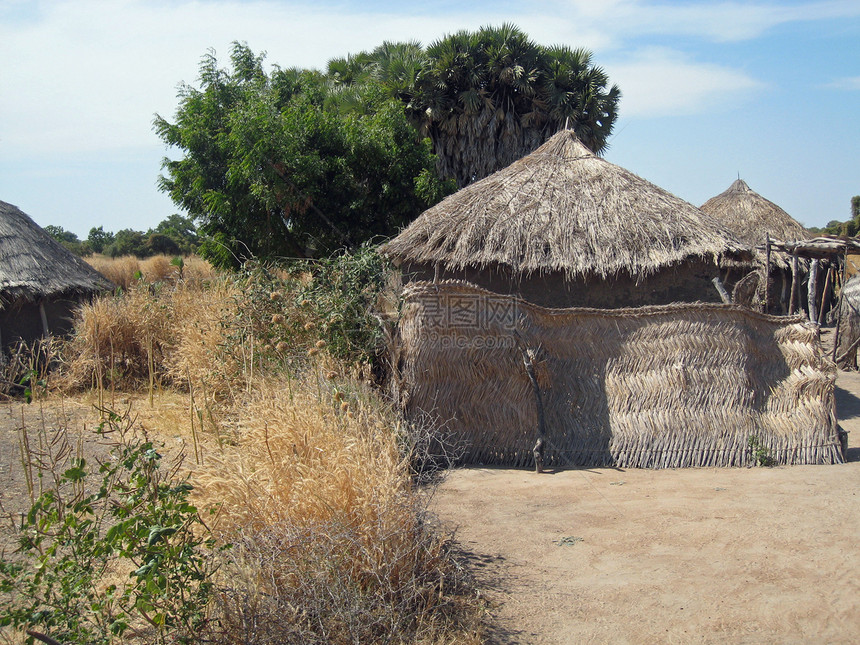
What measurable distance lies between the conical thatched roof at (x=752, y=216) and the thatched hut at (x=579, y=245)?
874 cm

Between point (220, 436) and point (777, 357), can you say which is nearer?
point (220, 436)

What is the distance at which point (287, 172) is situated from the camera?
11.5m

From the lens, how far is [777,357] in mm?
5926

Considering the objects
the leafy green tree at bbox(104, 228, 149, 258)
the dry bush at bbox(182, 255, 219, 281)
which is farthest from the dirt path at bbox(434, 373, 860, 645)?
the leafy green tree at bbox(104, 228, 149, 258)

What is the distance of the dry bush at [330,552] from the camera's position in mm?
2793

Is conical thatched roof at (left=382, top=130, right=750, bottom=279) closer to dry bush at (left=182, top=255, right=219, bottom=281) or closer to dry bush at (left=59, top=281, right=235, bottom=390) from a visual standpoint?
dry bush at (left=59, top=281, right=235, bottom=390)

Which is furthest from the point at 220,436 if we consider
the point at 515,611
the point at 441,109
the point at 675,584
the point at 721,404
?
the point at 441,109

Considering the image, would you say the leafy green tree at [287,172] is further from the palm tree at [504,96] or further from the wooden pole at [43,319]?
the palm tree at [504,96]

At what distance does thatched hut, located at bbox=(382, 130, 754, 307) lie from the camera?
25.1ft

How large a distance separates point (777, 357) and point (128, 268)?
1878 centimetres

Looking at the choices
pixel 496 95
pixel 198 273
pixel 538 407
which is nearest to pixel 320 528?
pixel 538 407

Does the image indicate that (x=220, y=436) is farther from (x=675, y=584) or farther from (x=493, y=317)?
(x=675, y=584)

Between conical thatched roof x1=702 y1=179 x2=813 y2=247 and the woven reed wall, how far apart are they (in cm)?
1120

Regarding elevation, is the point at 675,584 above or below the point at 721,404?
below
